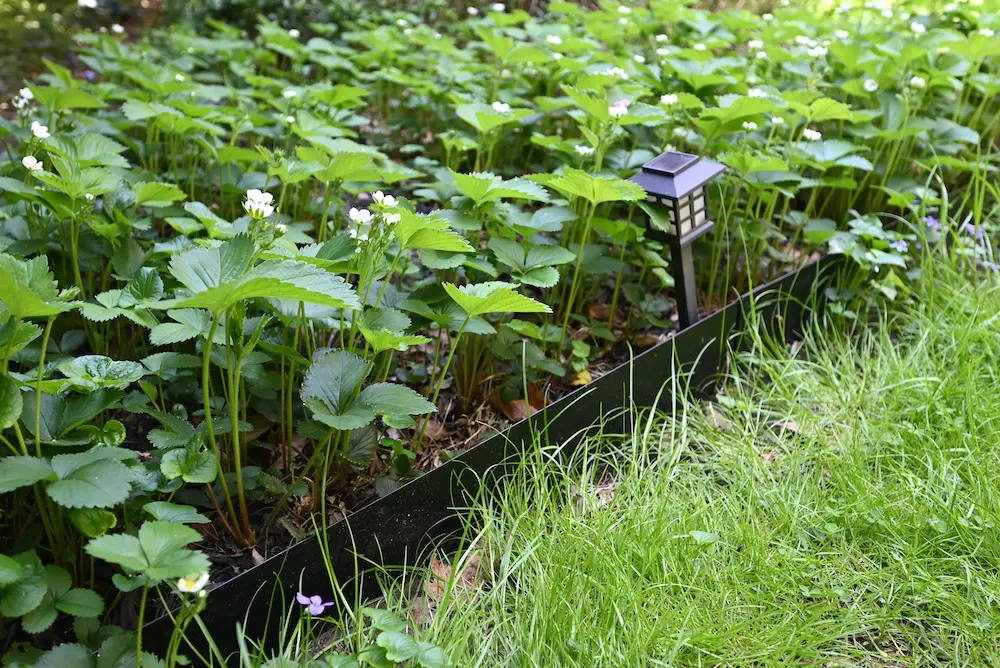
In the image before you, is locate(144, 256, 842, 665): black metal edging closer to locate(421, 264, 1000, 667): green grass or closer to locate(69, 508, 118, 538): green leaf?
locate(421, 264, 1000, 667): green grass

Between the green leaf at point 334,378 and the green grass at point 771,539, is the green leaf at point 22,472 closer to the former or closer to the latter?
the green leaf at point 334,378

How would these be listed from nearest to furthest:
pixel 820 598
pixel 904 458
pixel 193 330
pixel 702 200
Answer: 1. pixel 193 330
2. pixel 820 598
3. pixel 904 458
4. pixel 702 200

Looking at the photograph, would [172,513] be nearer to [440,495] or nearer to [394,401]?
[394,401]

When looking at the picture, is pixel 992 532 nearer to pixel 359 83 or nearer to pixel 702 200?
pixel 702 200

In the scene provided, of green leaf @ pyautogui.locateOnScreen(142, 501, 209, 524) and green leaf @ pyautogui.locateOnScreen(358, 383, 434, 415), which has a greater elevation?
green leaf @ pyautogui.locateOnScreen(358, 383, 434, 415)

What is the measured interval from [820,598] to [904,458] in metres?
0.46

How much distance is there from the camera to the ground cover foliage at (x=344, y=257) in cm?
129

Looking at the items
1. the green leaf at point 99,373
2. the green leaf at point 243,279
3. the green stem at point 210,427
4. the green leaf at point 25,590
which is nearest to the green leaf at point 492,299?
the green leaf at point 243,279

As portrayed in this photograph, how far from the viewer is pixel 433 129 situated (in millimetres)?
2859

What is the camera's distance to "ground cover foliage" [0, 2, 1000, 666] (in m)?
1.29

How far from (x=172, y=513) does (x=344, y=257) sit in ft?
1.74

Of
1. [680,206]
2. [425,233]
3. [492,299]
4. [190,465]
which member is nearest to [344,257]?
[425,233]

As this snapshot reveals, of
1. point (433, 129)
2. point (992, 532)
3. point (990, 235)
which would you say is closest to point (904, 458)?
point (992, 532)

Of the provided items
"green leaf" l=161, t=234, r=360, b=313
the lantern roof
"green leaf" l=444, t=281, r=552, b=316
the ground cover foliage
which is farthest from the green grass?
"green leaf" l=161, t=234, r=360, b=313
